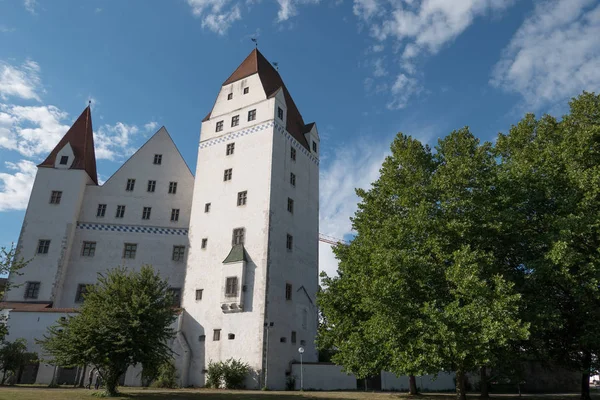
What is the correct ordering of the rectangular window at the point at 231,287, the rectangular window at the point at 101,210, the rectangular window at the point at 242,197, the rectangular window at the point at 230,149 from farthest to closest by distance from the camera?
the rectangular window at the point at 101,210 → the rectangular window at the point at 230,149 → the rectangular window at the point at 242,197 → the rectangular window at the point at 231,287

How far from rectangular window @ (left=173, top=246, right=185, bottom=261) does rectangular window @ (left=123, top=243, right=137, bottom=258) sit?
3433 millimetres

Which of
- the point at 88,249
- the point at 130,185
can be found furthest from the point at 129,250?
the point at 130,185

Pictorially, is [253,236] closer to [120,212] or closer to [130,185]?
[120,212]

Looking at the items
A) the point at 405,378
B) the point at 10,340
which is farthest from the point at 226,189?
the point at 405,378

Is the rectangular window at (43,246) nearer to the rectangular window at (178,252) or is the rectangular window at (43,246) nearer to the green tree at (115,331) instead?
the rectangular window at (178,252)

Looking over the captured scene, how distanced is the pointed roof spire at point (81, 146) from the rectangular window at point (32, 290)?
35.3 ft

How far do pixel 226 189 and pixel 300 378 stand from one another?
633 inches

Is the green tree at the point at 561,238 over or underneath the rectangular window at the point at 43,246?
underneath

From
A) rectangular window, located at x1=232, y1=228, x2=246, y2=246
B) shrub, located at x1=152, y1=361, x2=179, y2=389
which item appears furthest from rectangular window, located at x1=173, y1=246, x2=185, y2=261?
shrub, located at x1=152, y1=361, x2=179, y2=389

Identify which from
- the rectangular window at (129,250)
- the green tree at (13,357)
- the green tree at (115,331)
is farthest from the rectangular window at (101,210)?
the green tree at (115,331)

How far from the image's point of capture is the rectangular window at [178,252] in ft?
125

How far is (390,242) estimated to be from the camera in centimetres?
2066

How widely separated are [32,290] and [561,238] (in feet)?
121

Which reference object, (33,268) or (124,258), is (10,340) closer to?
(33,268)
